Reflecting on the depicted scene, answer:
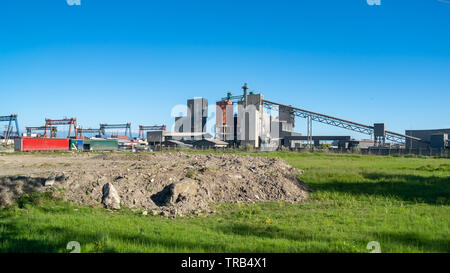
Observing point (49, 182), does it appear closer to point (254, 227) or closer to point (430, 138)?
point (254, 227)

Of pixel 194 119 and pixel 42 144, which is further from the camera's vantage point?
pixel 194 119

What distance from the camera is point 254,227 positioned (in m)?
8.09

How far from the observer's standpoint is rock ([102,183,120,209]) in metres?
11.0

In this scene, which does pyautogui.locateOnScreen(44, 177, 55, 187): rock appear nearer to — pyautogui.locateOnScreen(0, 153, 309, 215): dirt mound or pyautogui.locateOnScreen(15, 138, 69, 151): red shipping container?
pyautogui.locateOnScreen(0, 153, 309, 215): dirt mound

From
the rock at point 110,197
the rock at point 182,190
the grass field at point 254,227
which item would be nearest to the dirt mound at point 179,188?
the rock at point 182,190

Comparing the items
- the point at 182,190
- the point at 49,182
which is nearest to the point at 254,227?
the point at 182,190

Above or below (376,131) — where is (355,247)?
below

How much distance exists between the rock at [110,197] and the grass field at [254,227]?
0.46 metres

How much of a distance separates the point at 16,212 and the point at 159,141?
2224 inches

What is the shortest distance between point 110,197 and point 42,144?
177 ft

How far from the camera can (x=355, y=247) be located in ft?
19.9

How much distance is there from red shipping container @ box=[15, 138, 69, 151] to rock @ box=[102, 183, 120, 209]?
169 feet

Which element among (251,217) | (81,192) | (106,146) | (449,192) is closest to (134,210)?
(81,192)
